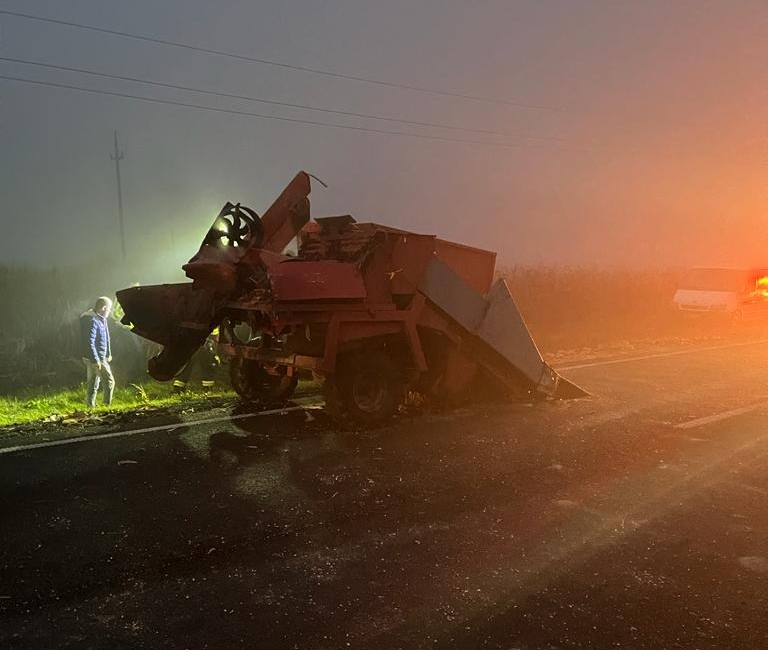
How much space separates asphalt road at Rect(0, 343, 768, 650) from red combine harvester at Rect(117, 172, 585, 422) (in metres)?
0.84

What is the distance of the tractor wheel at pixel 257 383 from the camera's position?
24.8 ft

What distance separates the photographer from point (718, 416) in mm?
7496

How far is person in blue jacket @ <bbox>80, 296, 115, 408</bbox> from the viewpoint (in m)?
8.07

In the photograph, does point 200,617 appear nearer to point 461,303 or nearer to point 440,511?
point 440,511

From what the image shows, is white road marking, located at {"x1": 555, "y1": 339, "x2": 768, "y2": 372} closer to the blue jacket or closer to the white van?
the white van

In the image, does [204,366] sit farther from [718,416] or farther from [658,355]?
[658,355]

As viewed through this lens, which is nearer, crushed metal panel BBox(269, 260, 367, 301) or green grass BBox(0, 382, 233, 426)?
crushed metal panel BBox(269, 260, 367, 301)

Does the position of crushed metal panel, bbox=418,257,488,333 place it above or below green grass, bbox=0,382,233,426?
above

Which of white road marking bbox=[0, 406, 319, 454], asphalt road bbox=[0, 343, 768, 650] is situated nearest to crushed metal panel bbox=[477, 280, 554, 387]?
asphalt road bbox=[0, 343, 768, 650]

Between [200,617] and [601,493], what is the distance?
3220mm

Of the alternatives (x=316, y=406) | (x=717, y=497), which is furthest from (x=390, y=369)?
(x=717, y=497)

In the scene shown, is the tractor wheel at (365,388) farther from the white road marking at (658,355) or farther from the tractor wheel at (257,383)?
the white road marking at (658,355)

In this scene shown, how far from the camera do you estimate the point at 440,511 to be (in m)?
4.48

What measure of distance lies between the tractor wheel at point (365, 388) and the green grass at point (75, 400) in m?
2.30
